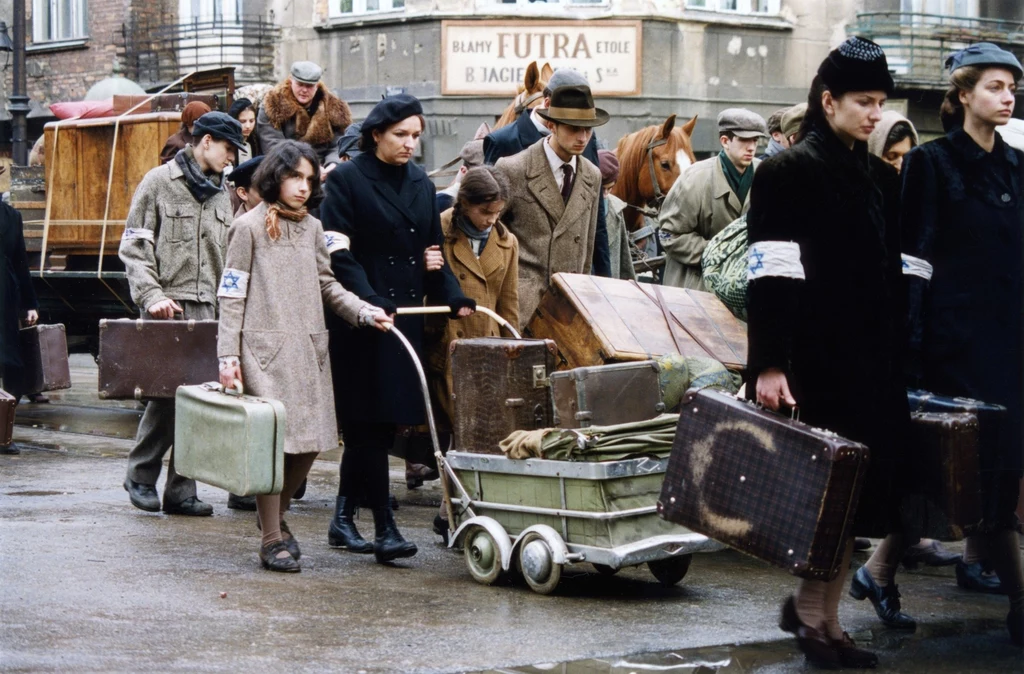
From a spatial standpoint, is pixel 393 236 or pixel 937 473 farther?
pixel 393 236

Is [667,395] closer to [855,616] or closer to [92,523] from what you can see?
[855,616]

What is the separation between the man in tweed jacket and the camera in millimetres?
8359

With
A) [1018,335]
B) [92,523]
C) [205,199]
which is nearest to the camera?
[1018,335]

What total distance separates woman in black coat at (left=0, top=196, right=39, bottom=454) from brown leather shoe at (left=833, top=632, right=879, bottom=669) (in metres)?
7.72

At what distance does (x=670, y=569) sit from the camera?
263 inches

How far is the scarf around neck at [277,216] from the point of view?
695 cm

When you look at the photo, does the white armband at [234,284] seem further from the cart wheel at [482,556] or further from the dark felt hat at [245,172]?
the cart wheel at [482,556]

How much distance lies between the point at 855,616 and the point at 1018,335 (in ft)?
3.95

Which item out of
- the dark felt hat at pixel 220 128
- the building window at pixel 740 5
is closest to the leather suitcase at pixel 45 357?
the dark felt hat at pixel 220 128

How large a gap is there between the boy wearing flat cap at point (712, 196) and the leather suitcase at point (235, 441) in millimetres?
2862

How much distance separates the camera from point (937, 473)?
18.3 feet

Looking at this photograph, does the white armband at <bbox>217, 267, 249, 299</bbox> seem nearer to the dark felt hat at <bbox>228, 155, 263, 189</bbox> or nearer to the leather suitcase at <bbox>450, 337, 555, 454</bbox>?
the leather suitcase at <bbox>450, 337, 555, 454</bbox>

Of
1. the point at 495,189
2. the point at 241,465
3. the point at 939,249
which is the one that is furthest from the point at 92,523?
the point at 939,249

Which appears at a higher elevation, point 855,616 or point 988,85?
point 988,85
